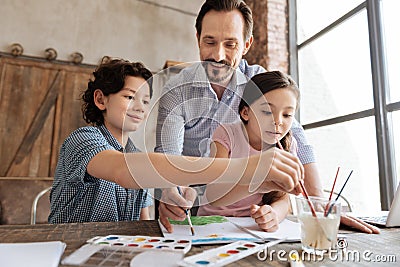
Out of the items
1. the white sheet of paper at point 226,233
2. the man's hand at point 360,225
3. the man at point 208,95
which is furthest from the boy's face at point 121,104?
the man's hand at point 360,225

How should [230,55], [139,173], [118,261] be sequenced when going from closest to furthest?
[118,261], [139,173], [230,55]

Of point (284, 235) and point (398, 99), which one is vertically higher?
point (398, 99)

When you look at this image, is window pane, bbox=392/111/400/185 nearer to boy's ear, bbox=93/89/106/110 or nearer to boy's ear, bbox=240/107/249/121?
boy's ear, bbox=240/107/249/121

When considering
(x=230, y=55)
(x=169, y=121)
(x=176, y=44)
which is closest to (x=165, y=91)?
(x=169, y=121)

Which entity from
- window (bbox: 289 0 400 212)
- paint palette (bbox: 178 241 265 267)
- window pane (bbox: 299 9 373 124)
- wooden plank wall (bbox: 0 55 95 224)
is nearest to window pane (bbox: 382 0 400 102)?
window (bbox: 289 0 400 212)

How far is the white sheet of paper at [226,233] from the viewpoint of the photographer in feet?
1.95

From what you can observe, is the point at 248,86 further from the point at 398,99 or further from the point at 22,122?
the point at 22,122

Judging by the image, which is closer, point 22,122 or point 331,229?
point 331,229

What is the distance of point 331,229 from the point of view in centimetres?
55

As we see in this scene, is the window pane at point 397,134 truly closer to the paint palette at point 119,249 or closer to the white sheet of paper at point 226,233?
the white sheet of paper at point 226,233

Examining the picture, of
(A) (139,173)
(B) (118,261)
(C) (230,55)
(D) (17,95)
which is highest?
(D) (17,95)

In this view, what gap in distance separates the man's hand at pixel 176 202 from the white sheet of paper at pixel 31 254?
A: 23cm

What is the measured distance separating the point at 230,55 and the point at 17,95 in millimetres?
2488

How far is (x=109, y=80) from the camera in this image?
1045 mm
